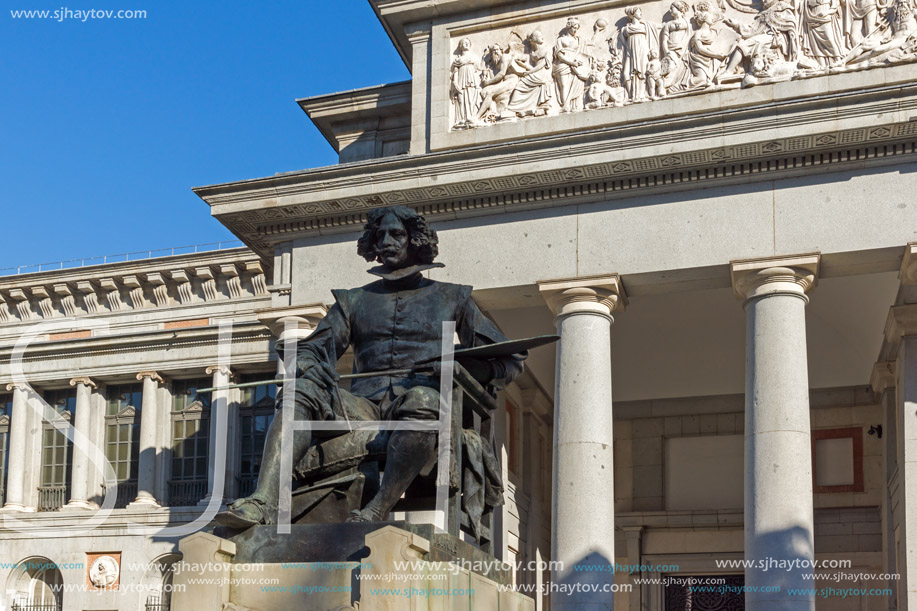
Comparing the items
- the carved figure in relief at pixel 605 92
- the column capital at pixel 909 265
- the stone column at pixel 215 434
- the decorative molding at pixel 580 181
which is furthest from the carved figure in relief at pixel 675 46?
the stone column at pixel 215 434

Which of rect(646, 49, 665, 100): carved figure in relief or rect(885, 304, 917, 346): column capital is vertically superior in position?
rect(646, 49, 665, 100): carved figure in relief

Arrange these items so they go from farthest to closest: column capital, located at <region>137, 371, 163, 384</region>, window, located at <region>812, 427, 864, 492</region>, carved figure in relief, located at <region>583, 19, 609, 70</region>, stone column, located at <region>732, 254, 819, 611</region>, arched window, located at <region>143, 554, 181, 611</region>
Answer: column capital, located at <region>137, 371, 163, 384</region> < arched window, located at <region>143, 554, 181, 611</region> < window, located at <region>812, 427, 864, 492</region> < carved figure in relief, located at <region>583, 19, 609, 70</region> < stone column, located at <region>732, 254, 819, 611</region>

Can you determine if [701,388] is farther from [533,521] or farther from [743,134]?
[743,134]

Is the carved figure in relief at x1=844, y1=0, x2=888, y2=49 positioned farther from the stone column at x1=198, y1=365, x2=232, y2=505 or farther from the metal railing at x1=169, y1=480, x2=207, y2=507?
Answer: the metal railing at x1=169, y1=480, x2=207, y2=507

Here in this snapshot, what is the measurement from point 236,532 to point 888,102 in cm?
1408

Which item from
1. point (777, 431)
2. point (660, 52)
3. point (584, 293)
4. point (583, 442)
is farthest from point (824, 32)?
point (583, 442)

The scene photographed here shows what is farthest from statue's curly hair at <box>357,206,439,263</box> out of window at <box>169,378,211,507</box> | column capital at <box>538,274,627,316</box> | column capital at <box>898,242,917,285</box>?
window at <box>169,378,211,507</box>

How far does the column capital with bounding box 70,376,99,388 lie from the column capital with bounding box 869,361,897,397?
59.9ft

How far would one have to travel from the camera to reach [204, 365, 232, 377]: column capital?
93.4 ft

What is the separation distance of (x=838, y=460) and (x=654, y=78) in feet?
35.7

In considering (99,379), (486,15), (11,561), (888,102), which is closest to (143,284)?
(99,379)

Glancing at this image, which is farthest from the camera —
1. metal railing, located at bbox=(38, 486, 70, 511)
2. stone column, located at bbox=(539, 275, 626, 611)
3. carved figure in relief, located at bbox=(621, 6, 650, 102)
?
metal railing, located at bbox=(38, 486, 70, 511)

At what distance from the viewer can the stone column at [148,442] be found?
93.7 ft

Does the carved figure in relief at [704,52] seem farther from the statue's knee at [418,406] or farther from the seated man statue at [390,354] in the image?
the statue's knee at [418,406]
